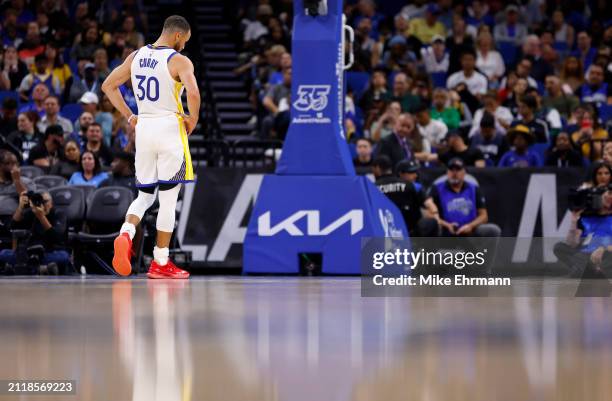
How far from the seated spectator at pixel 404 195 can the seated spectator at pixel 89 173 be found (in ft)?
11.2

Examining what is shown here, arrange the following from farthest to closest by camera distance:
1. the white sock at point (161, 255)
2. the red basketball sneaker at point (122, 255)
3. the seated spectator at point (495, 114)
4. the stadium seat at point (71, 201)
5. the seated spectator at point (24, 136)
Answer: the seated spectator at point (495, 114)
the seated spectator at point (24, 136)
the stadium seat at point (71, 201)
the white sock at point (161, 255)
the red basketball sneaker at point (122, 255)

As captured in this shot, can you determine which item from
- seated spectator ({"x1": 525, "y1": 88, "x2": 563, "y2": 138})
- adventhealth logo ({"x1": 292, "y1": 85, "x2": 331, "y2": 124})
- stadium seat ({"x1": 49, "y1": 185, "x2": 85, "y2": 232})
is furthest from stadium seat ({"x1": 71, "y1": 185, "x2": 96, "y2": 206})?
seated spectator ({"x1": 525, "y1": 88, "x2": 563, "y2": 138})

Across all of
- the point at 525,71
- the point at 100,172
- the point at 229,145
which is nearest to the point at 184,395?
the point at 100,172

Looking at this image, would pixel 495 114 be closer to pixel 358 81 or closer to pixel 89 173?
pixel 358 81

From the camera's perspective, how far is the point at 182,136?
11.3 metres

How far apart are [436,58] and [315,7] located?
7724 millimetres

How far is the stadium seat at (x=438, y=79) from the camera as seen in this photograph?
20.5m

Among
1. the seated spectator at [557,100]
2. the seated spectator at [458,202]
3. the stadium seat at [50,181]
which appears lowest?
the seated spectator at [458,202]

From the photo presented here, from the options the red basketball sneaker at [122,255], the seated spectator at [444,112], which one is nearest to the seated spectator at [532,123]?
the seated spectator at [444,112]

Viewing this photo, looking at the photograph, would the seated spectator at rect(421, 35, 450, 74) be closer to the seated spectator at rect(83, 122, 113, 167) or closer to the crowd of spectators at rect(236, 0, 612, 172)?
the crowd of spectators at rect(236, 0, 612, 172)

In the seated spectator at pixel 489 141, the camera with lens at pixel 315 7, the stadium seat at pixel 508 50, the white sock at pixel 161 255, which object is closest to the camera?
the white sock at pixel 161 255

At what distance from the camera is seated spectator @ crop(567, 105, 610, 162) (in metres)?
16.9

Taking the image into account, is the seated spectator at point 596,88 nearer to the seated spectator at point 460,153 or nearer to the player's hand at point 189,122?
the seated spectator at point 460,153

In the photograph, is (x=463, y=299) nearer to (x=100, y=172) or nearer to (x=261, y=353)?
(x=261, y=353)
